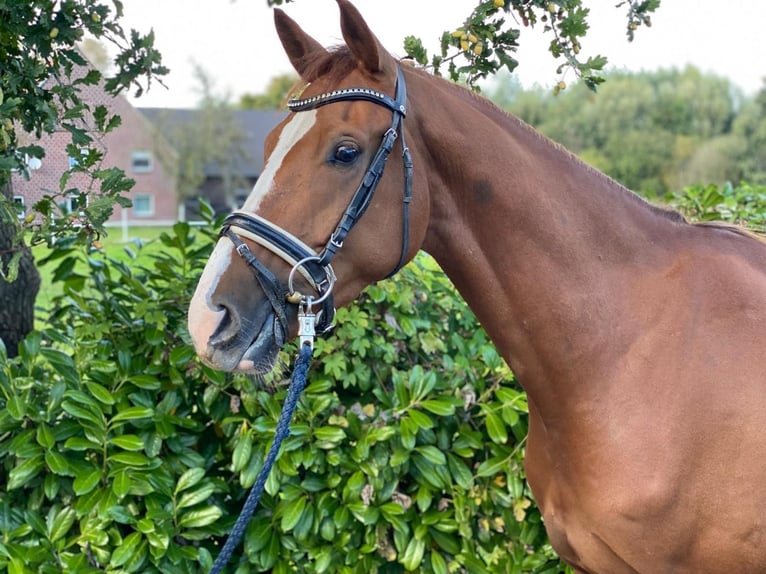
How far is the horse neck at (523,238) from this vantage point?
6.39 ft

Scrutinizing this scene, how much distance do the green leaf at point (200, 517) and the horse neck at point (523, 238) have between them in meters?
1.41

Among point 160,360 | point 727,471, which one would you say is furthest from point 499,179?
point 160,360

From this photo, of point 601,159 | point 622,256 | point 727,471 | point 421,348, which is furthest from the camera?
point 601,159

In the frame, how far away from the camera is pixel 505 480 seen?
3.01 meters

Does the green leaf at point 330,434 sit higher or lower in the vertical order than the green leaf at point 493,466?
lower

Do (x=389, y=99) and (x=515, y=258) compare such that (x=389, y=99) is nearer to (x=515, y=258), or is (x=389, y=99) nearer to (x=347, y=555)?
(x=515, y=258)

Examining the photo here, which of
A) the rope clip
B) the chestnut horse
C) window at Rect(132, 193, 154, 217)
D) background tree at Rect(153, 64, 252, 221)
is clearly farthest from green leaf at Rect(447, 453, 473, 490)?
background tree at Rect(153, 64, 252, 221)

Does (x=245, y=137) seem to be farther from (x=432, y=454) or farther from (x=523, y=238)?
(x=523, y=238)

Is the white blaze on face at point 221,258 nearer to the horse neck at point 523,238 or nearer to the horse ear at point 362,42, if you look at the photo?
the horse ear at point 362,42

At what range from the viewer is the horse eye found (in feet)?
5.77

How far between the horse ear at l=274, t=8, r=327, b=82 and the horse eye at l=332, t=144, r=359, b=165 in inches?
13.3

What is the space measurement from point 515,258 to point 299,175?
25.7 inches

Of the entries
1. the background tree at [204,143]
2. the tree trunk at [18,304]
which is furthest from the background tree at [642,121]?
the tree trunk at [18,304]

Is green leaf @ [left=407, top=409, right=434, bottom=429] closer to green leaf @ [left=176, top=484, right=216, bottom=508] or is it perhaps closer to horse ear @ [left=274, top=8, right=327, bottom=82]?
green leaf @ [left=176, top=484, right=216, bottom=508]
